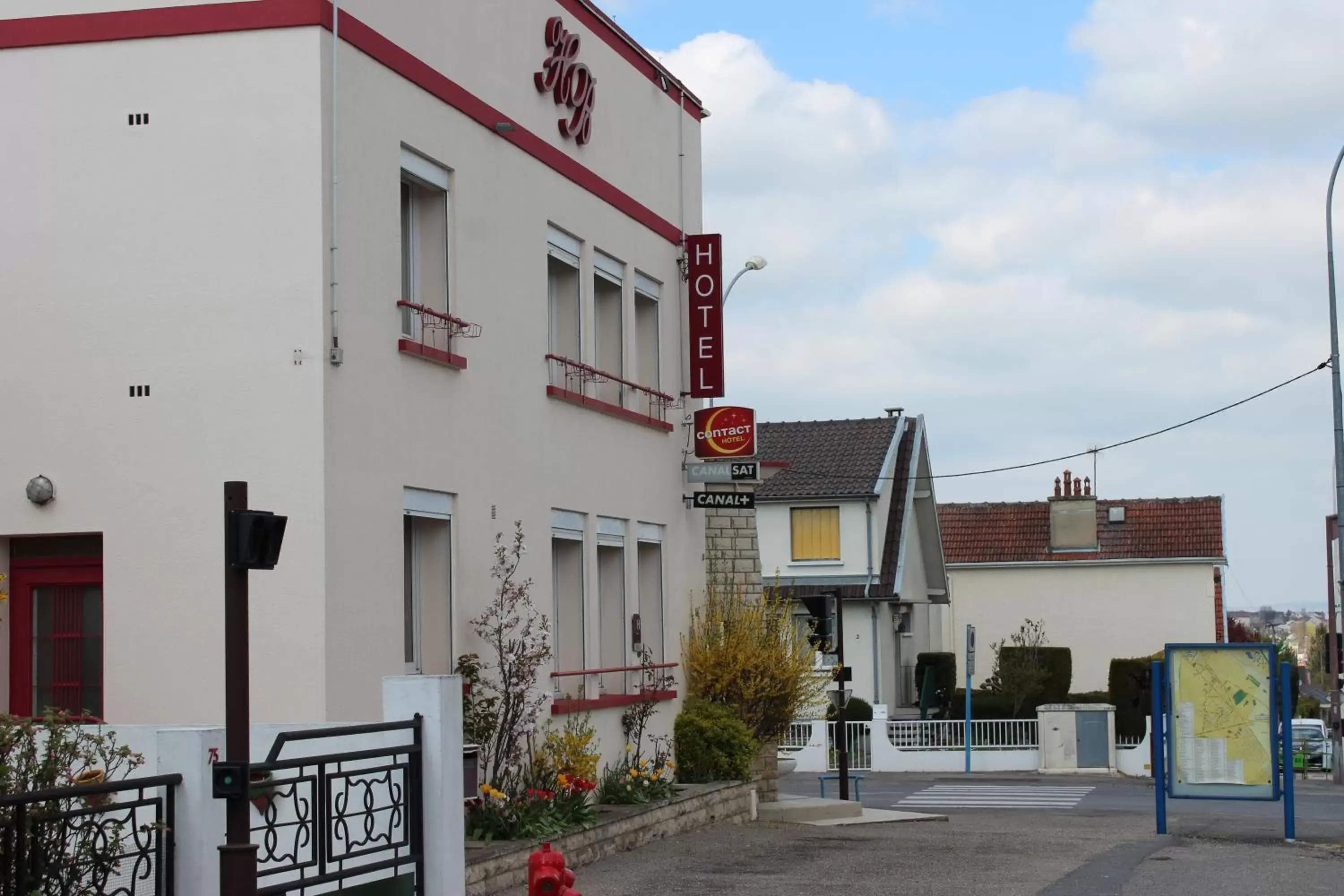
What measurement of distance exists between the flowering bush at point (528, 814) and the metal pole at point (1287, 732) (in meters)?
6.94

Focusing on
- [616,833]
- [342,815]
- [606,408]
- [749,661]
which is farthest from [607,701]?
[342,815]

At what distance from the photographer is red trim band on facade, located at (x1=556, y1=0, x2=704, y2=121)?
728 inches

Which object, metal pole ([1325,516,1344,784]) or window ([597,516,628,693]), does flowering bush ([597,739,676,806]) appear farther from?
metal pole ([1325,516,1344,784])

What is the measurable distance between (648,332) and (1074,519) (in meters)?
34.1

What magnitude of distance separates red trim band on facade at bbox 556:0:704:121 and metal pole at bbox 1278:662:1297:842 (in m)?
9.75

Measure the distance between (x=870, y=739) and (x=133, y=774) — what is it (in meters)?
28.2

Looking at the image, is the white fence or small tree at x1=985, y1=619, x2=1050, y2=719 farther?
small tree at x1=985, y1=619, x2=1050, y2=719

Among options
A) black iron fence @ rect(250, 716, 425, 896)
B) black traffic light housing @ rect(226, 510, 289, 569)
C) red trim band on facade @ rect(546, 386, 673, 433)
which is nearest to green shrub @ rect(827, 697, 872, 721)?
red trim band on facade @ rect(546, 386, 673, 433)

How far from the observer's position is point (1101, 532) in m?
52.6

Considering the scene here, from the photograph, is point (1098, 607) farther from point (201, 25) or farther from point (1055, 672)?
point (201, 25)

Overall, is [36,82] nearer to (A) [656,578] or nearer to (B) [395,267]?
(B) [395,267]

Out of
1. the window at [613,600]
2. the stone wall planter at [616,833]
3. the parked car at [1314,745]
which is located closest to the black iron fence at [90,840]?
the stone wall planter at [616,833]

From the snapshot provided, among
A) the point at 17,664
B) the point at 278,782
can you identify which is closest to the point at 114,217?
the point at 17,664

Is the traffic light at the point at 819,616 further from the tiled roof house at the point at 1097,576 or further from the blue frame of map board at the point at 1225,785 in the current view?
the tiled roof house at the point at 1097,576
